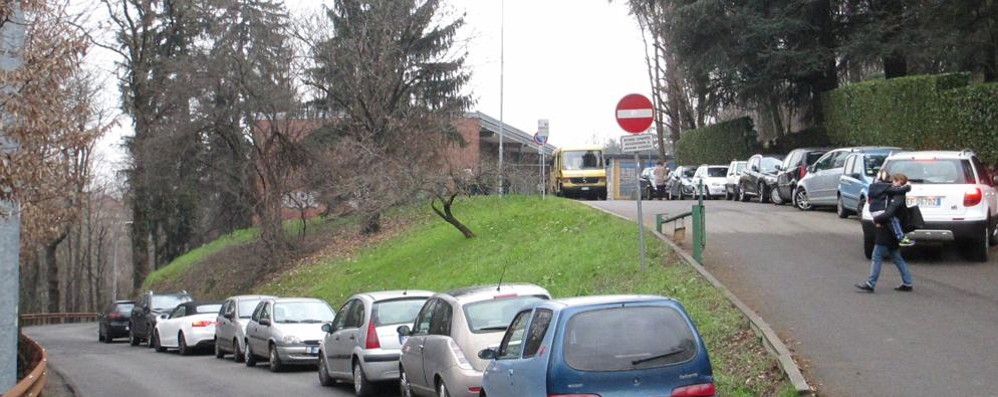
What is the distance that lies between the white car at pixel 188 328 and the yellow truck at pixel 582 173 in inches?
769

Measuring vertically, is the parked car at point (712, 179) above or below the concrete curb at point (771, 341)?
above

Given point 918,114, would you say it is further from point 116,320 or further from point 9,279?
point 116,320

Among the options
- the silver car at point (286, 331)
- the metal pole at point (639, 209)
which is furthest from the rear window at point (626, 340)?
the silver car at point (286, 331)

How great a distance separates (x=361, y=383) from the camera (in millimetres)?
14938

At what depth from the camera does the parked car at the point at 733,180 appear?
125ft

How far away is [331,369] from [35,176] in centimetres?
629

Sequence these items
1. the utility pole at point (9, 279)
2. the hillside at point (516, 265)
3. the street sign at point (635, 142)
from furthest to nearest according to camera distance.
A: the street sign at point (635, 142)
the hillside at point (516, 265)
the utility pole at point (9, 279)

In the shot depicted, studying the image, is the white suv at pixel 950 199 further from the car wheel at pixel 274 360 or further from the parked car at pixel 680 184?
the parked car at pixel 680 184

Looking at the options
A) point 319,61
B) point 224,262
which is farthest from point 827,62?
point 224,262

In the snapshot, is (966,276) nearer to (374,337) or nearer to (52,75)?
(374,337)

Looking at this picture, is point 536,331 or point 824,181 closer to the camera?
point 536,331

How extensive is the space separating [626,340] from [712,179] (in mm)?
33107

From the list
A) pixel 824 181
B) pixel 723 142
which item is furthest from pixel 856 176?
pixel 723 142

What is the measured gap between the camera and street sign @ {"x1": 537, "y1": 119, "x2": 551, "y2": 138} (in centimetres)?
3534
